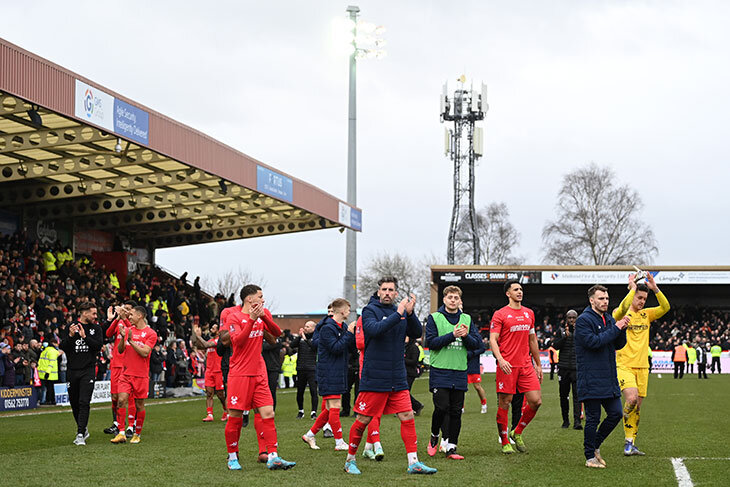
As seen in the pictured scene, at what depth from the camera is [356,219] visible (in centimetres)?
3334

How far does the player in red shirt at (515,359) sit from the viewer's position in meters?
10.7

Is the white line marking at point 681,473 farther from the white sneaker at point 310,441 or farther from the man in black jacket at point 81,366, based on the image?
the man in black jacket at point 81,366

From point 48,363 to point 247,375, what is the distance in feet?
47.6

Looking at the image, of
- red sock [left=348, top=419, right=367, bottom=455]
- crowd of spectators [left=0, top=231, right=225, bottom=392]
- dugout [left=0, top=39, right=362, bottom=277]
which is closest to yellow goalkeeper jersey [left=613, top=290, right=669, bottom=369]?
red sock [left=348, top=419, right=367, bottom=455]

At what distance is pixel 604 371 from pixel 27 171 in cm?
2003

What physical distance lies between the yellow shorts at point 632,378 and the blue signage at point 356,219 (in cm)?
2159

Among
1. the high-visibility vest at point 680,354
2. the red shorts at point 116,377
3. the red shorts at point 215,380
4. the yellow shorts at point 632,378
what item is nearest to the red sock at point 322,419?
the red shorts at point 116,377

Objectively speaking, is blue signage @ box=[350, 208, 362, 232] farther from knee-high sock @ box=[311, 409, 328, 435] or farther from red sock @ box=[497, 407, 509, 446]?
red sock @ box=[497, 407, 509, 446]

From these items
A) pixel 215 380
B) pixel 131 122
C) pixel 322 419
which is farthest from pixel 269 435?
pixel 131 122

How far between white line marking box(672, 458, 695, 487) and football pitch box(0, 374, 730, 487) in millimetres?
20

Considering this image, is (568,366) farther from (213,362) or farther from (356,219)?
(356,219)

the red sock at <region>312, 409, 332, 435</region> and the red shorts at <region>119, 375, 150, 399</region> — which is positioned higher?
the red shorts at <region>119, 375, 150, 399</region>

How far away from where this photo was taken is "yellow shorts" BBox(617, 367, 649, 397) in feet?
33.7

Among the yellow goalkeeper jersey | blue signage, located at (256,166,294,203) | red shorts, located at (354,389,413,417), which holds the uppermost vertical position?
blue signage, located at (256,166,294,203)
